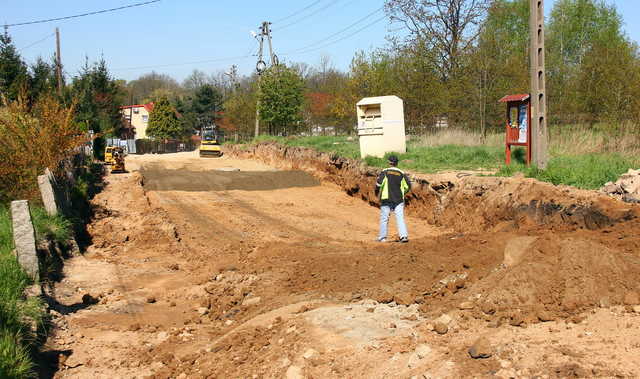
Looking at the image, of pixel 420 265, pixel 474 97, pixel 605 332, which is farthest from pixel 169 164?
Answer: pixel 605 332

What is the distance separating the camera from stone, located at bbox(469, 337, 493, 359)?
475cm

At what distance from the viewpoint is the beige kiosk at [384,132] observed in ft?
70.0

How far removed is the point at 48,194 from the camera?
458 inches

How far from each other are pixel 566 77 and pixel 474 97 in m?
4.80

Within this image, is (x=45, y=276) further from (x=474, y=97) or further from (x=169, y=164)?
(x=169, y=164)

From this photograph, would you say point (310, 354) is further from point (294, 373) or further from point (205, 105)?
point (205, 105)

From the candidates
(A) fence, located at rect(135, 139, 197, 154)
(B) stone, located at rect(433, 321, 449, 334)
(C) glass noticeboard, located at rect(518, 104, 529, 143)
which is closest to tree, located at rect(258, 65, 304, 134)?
(A) fence, located at rect(135, 139, 197, 154)

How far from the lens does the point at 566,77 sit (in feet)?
87.8

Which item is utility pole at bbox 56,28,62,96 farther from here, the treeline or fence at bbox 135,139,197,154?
fence at bbox 135,139,197,154

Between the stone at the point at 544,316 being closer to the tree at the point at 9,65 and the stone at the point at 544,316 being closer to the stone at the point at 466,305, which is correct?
the stone at the point at 466,305

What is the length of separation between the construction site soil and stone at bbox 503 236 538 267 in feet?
0.13

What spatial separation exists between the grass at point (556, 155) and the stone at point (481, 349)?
7.53 m

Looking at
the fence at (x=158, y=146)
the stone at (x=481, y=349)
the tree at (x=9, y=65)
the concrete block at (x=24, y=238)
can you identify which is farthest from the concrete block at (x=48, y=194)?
Result: the fence at (x=158, y=146)

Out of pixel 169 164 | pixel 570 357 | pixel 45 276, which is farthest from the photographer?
pixel 169 164
